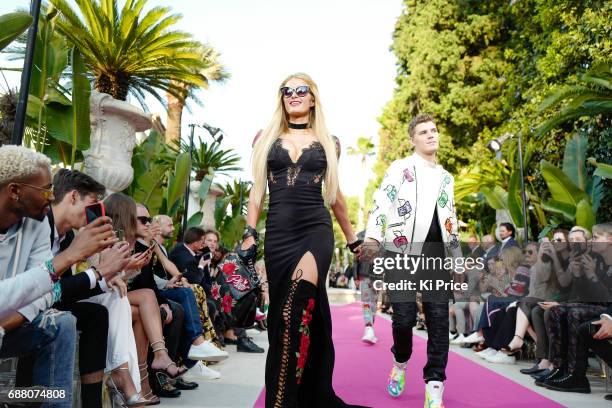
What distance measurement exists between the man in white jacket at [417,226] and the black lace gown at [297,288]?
3.37ft

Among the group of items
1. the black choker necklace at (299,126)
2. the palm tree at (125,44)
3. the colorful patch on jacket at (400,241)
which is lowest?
the colorful patch on jacket at (400,241)

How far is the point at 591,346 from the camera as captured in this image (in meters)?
4.77

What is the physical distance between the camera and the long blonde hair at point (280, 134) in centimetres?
320

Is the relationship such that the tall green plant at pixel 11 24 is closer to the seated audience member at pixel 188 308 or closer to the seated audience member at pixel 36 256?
the seated audience member at pixel 188 308

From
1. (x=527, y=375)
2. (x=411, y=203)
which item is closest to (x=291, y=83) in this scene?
(x=411, y=203)

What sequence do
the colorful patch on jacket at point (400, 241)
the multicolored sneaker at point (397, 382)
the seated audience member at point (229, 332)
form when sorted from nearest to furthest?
the colorful patch on jacket at point (400, 241) → the multicolored sneaker at point (397, 382) → the seated audience member at point (229, 332)

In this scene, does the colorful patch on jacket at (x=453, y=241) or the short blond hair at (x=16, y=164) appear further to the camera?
the colorful patch on jacket at (x=453, y=241)

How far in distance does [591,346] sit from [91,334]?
156 inches

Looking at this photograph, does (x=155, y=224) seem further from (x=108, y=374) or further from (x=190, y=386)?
(x=108, y=374)

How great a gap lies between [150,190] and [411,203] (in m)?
4.88

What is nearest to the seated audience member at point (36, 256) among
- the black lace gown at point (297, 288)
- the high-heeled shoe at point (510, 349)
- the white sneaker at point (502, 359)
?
the black lace gown at point (297, 288)

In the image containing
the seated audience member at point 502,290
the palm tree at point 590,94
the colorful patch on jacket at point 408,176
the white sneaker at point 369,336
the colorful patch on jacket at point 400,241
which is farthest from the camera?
the palm tree at point 590,94

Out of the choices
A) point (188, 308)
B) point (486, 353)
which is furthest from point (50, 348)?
point (486, 353)

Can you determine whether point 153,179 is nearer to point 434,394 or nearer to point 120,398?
point 120,398
